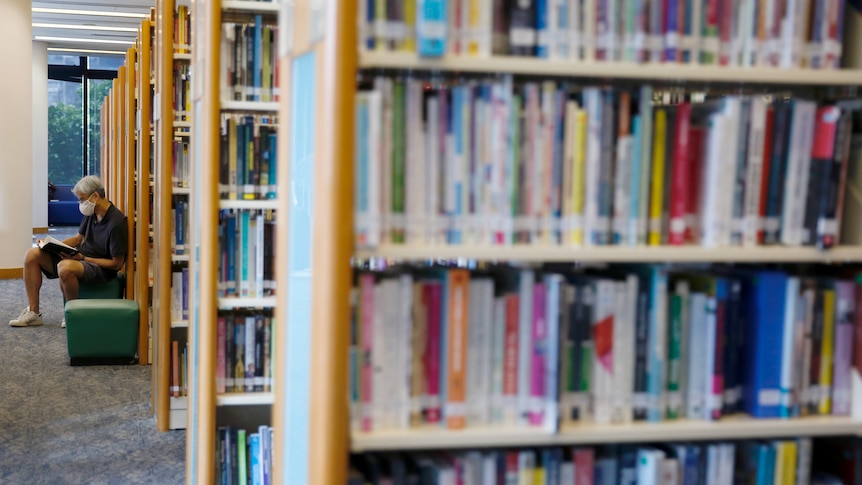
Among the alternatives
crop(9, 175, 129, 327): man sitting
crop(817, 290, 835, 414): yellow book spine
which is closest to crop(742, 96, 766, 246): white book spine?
crop(817, 290, 835, 414): yellow book spine

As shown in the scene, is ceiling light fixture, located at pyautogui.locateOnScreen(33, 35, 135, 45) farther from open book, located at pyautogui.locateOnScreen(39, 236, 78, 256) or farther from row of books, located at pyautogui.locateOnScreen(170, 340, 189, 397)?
row of books, located at pyautogui.locateOnScreen(170, 340, 189, 397)

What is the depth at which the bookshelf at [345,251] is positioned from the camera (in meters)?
1.80

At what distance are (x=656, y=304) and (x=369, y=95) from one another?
0.76 meters

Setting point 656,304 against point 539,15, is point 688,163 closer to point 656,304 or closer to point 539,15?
point 656,304

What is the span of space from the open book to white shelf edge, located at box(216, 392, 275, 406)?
13.8ft

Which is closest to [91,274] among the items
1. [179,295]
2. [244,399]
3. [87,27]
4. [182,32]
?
[179,295]

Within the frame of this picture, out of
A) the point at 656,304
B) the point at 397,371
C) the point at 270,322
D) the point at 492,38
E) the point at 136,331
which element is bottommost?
the point at 136,331

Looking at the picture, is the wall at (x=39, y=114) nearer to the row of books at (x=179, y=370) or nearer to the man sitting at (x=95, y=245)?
the man sitting at (x=95, y=245)

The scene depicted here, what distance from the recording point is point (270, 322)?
371 cm

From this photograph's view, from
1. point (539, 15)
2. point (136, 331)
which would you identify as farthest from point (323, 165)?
point (136, 331)

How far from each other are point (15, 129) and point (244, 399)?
7.97 m

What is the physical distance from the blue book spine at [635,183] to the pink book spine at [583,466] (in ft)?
1.50

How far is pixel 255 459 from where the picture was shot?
11.9 ft

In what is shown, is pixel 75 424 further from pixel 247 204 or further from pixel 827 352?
pixel 827 352
